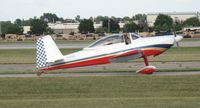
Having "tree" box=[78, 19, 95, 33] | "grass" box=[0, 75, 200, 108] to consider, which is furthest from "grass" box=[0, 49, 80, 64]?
"tree" box=[78, 19, 95, 33]

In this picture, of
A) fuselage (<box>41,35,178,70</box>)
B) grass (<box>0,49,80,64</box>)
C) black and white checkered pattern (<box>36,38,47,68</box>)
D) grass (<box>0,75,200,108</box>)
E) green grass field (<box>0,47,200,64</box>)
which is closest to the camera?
grass (<box>0,75,200,108</box>)

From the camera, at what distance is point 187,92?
15.2 metres

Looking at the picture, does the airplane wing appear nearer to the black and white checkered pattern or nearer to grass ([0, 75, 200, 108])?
the black and white checkered pattern

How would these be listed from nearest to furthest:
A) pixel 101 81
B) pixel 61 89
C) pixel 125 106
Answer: pixel 125 106
pixel 61 89
pixel 101 81

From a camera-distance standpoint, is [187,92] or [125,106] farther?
[187,92]

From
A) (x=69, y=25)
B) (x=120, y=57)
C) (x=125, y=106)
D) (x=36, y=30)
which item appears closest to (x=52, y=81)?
(x=120, y=57)

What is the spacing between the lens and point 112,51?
21.9 m

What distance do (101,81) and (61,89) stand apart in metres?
2.07

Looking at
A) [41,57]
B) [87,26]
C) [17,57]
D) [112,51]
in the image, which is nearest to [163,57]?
[17,57]

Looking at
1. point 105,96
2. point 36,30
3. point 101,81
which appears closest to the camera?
point 105,96

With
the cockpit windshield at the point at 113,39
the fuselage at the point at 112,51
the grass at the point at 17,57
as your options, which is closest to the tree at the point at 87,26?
the grass at the point at 17,57

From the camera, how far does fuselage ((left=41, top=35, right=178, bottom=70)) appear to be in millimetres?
21688

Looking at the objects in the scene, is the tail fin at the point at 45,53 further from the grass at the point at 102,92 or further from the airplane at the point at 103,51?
the grass at the point at 102,92

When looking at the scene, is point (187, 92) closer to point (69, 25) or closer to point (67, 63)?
point (67, 63)
